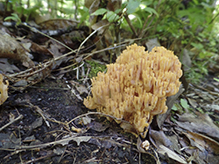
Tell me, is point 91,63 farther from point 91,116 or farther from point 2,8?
point 2,8

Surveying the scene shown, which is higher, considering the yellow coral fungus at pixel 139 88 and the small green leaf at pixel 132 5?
the small green leaf at pixel 132 5

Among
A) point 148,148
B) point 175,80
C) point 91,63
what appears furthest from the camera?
point 91,63

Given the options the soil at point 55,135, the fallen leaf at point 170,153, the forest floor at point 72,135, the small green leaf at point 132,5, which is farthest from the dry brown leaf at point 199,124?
the small green leaf at point 132,5

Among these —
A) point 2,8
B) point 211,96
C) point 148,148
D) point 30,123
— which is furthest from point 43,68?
point 211,96

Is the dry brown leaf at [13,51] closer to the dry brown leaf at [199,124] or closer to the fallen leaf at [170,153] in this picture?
the fallen leaf at [170,153]

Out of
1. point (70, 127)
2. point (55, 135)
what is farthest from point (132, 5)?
point (55, 135)

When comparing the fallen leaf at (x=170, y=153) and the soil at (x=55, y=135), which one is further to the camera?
the fallen leaf at (x=170, y=153)

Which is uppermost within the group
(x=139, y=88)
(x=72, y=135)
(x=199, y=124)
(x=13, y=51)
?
(x=13, y=51)

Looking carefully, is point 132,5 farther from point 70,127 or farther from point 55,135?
point 55,135
